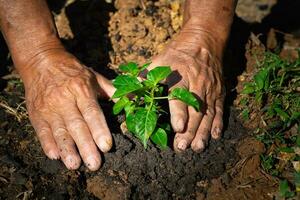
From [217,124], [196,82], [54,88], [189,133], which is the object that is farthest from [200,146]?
[54,88]

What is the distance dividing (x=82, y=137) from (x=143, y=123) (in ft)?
1.31

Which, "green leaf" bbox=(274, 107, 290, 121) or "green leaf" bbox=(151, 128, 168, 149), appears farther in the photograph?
"green leaf" bbox=(274, 107, 290, 121)

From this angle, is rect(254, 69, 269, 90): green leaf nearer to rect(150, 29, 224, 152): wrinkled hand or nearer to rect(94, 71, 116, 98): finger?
rect(150, 29, 224, 152): wrinkled hand

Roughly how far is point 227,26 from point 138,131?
126 centimetres

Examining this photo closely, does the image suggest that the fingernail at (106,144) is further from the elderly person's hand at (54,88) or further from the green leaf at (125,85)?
the green leaf at (125,85)

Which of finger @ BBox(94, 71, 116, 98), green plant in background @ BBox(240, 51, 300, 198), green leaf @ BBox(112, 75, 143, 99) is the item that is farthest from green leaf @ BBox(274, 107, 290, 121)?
finger @ BBox(94, 71, 116, 98)

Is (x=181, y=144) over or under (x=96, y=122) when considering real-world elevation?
under

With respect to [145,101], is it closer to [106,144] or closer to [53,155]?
[106,144]

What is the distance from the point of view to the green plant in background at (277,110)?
2.21 m

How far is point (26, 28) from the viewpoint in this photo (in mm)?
2512

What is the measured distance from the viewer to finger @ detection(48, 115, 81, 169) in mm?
2098

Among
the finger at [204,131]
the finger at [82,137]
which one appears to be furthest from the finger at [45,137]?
the finger at [204,131]

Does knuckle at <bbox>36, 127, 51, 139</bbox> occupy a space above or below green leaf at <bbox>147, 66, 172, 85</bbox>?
below

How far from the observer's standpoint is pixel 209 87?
7.99 ft
